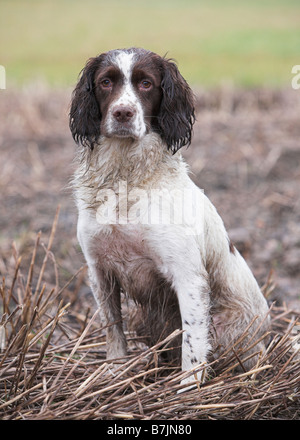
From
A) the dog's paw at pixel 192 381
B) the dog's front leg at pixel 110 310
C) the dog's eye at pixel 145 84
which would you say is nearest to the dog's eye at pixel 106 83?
the dog's eye at pixel 145 84

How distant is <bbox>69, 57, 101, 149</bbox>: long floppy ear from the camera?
3062mm

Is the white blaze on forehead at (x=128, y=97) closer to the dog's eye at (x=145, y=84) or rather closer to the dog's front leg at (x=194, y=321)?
the dog's eye at (x=145, y=84)

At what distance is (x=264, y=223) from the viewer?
6195 mm

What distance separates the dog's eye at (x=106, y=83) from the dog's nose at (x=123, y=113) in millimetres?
179

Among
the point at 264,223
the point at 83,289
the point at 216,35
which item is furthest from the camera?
the point at 216,35

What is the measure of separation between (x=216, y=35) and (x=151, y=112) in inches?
314

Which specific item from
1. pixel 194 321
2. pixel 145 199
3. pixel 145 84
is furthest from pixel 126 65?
pixel 194 321

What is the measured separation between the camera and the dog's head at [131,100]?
9.50 ft

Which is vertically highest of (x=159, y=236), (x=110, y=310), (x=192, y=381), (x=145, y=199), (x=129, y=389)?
(x=145, y=199)

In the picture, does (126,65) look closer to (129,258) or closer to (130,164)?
(130,164)

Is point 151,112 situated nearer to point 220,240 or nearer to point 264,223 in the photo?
point 220,240

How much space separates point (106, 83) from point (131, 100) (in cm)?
18

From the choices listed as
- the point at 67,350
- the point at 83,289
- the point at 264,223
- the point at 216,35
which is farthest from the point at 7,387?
the point at 216,35

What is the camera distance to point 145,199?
9.86 feet
